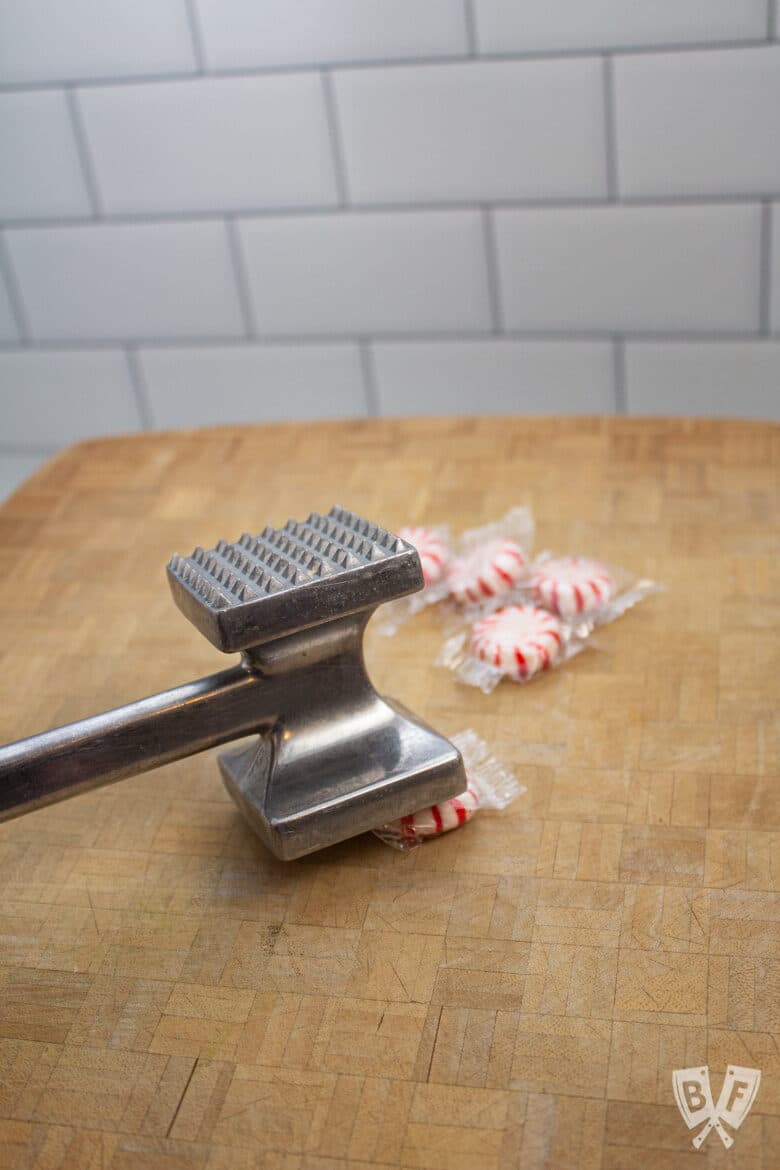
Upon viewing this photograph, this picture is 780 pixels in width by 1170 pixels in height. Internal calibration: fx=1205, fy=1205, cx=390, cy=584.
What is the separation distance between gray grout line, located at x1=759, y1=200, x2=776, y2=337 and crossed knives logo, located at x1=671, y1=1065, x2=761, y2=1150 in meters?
1.43

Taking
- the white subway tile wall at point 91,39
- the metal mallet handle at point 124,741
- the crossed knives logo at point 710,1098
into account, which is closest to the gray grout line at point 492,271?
the white subway tile wall at point 91,39

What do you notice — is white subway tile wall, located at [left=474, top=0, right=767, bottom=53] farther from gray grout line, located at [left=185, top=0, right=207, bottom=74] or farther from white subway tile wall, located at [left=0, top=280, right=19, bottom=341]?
white subway tile wall, located at [left=0, top=280, right=19, bottom=341]

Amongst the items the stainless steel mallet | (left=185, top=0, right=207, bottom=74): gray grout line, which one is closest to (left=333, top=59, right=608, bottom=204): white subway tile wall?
(left=185, top=0, right=207, bottom=74): gray grout line

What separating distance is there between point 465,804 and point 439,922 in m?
0.10

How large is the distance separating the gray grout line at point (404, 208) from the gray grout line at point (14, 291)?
5cm

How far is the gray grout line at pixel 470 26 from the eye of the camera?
68.3 inches

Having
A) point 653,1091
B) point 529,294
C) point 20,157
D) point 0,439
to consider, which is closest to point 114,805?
point 653,1091

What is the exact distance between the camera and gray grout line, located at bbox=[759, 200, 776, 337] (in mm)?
1764

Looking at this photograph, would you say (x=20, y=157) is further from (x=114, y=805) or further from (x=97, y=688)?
(x=114, y=805)

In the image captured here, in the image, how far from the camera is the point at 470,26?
1748 millimetres

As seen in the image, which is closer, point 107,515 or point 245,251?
point 107,515

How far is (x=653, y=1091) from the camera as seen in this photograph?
0.63 meters

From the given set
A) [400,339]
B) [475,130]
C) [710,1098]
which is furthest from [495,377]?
[710,1098]

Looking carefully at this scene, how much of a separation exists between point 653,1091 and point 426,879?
0.68ft
